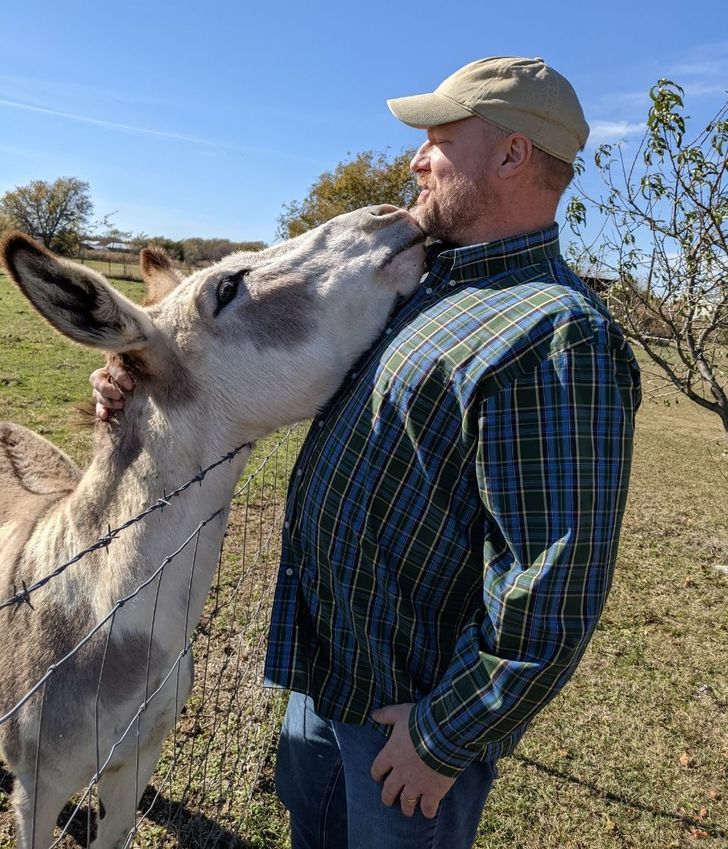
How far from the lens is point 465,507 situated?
1.82 metres

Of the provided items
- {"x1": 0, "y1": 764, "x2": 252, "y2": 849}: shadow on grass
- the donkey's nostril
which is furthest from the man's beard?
{"x1": 0, "y1": 764, "x2": 252, "y2": 849}: shadow on grass

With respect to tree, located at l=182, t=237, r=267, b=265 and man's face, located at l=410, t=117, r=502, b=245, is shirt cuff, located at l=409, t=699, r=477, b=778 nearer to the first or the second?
man's face, located at l=410, t=117, r=502, b=245

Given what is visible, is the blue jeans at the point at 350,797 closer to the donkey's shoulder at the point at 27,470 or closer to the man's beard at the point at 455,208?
the man's beard at the point at 455,208

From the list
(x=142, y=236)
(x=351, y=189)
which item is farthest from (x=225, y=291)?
(x=142, y=236)

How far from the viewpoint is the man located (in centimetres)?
159

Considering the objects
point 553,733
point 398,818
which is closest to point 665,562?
point 553,733

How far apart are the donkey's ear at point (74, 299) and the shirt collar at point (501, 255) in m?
1.10

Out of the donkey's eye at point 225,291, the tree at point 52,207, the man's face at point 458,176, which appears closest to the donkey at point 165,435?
the donkey's eye at point 225,291

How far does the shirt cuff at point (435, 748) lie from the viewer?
167cm

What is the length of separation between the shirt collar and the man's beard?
0.14 meters

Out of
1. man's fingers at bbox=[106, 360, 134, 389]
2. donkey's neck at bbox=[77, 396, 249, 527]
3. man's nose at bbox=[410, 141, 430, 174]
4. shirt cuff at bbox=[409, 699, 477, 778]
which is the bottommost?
shirt cuff at bbox=[409, 699, 477, 778]

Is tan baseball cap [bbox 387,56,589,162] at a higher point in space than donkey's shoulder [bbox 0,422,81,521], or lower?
higher

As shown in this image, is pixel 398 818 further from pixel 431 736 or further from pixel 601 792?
pixel 601 792

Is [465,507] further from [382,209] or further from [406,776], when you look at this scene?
[382,209]
